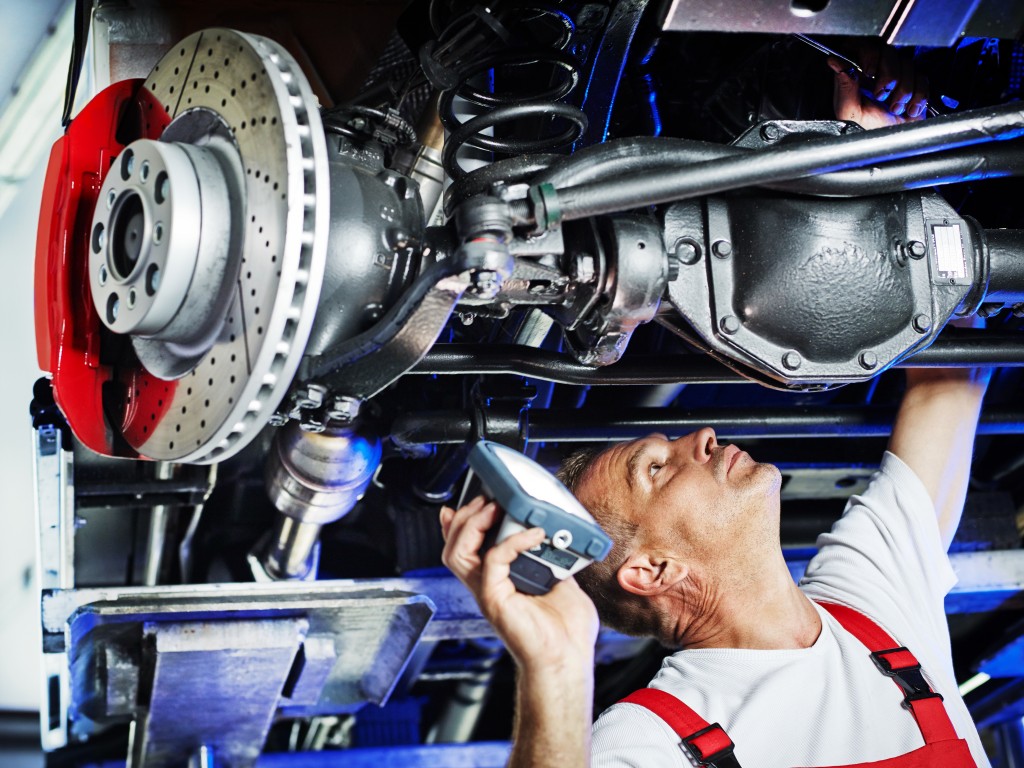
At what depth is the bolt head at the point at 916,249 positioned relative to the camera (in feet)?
3.63

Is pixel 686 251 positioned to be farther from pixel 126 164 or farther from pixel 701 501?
pixel 126 164

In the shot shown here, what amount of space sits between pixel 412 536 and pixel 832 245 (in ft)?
3.21

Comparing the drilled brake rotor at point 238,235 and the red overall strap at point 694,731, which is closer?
the drilled brake rotor at point 238,235

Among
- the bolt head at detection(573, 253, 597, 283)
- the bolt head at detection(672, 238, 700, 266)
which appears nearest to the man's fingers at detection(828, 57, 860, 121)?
the bolt head at detection(672, 238, 700, 266)

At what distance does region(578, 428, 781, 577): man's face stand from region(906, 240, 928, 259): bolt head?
39 cm

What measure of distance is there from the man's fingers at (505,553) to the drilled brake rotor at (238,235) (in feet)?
0.79

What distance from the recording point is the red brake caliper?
3.55 feet

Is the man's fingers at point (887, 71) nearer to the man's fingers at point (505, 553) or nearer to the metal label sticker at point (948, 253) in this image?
the metal label sticker at point (948, 253)

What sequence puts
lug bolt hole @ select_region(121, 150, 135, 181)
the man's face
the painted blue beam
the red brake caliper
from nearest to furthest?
1. lug bolt hole @ select_region(121, 150, 135, 181)
2. the red brake caliper
3. the man's face
4. the painted blue beam

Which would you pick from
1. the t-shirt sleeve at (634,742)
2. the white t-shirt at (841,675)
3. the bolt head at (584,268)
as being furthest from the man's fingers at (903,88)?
the t-shirt sleeve at (634,742)

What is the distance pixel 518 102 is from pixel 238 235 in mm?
331

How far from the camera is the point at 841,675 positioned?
4.26ft

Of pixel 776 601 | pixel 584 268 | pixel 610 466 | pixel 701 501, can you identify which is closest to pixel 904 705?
pixel 776 601

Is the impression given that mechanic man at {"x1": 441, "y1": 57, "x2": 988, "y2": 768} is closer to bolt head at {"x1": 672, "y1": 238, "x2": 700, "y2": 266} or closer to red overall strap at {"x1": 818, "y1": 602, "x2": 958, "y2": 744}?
red overall strap at {"x1": 818, "y1": 602, "x2": 958, "y2": 744}
